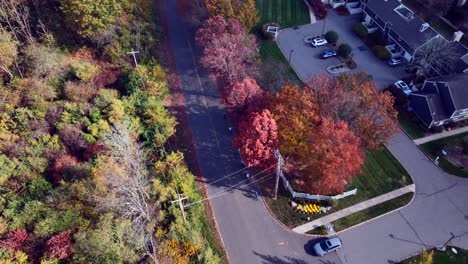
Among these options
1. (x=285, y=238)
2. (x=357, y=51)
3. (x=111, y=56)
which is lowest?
(x=285, y=238)

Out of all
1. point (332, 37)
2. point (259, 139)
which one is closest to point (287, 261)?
point (259, 139)

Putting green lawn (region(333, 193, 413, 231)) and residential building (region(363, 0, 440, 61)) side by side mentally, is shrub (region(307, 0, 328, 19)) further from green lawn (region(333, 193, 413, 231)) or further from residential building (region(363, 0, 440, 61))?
green lawn (region(333, 193, 413, 231))

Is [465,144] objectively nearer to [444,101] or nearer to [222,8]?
[444,101]

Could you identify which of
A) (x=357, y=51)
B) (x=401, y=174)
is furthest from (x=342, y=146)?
(x=357, y=51)

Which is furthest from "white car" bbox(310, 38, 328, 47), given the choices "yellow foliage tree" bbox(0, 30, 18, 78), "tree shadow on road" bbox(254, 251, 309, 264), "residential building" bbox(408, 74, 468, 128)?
"yellow foliage tree" bbox(0, 30, 18, 78)

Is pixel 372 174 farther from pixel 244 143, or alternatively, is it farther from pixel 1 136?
pixel 1 136

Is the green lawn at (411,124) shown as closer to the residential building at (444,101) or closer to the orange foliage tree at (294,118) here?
the residential building at (444,101)
